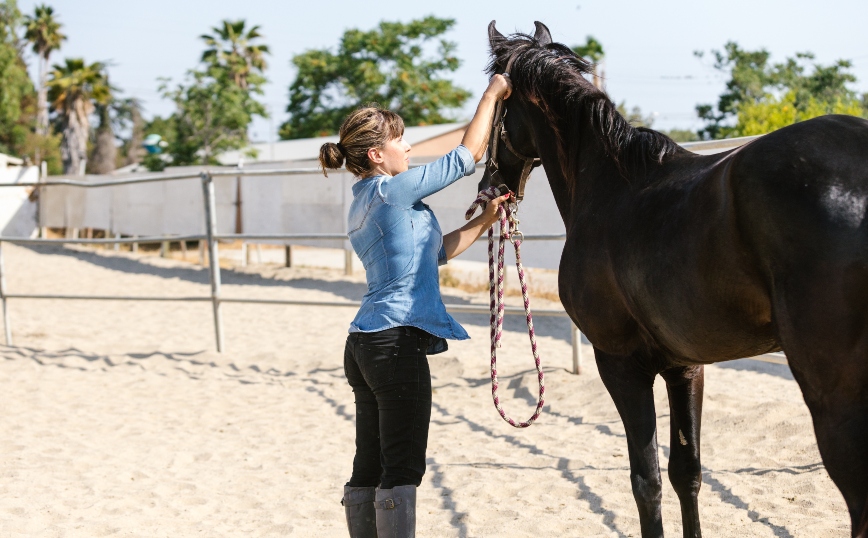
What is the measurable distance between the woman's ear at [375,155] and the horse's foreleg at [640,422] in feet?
2.82

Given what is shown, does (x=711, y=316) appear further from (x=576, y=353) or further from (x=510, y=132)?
(x=576, y=353)

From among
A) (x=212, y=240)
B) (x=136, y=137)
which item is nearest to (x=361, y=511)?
(x=212, y=240)

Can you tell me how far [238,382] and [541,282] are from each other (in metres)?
5.75

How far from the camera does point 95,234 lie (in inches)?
716

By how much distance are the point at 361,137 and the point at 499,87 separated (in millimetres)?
468

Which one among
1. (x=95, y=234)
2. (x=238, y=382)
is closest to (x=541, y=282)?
(x=238, y=382)

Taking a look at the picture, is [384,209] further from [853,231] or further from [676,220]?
[853,231]

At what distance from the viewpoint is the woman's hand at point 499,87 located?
240 centimetres

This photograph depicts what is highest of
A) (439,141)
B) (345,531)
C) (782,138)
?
(439,141)

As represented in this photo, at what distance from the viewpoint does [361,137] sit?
7.39ft

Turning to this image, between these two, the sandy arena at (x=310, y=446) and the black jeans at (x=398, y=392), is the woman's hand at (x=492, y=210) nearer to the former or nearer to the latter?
the black jeans at (x=398, y=392)

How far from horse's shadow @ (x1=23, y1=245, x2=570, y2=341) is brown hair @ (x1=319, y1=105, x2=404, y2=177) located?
5753 mm

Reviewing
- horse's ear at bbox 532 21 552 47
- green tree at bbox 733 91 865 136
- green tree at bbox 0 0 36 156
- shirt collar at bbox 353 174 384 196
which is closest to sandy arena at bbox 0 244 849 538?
shirt collar at bbox 353 174 384 196

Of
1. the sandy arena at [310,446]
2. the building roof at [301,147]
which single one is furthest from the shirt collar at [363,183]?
the building roof at [301,147]
